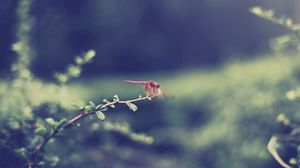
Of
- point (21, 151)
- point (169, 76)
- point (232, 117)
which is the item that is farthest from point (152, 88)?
point (169, 76)

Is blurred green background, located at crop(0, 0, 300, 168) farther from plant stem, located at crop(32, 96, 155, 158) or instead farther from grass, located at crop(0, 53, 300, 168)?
plant stem, located at crop(32, 96, 155, 158)

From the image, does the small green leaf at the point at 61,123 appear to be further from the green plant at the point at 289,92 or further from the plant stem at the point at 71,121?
the green plant at the point at 289,92

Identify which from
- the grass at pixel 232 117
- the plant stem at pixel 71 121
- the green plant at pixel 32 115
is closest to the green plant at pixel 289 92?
the grass at pixel 232 117

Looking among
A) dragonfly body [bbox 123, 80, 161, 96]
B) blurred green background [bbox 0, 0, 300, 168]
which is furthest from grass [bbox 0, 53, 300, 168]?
dragonfly body [bbox 123, 80, 161, 96]

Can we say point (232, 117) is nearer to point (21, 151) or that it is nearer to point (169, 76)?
point (21, 151)

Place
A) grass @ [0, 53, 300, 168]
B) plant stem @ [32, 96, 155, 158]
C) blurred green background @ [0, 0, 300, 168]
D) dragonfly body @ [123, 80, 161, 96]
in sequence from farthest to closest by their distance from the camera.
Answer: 1. blurred green background @ [0, 0, 300, 168]
2. grass @ [0, 53, 300, 168]
3. dragonfly body @ [123, 80, 161, 96]
4. plant stem @ [32, 96, 155, 158]

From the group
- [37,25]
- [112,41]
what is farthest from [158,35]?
[37,25]

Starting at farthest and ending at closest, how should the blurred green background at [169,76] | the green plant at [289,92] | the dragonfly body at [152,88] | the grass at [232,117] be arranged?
the blurred green background at [169,76] → the grass at [232,117] → the green plant at [289,92] → the dragonfly body at [152,88]
